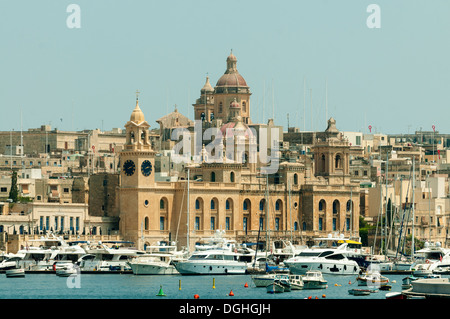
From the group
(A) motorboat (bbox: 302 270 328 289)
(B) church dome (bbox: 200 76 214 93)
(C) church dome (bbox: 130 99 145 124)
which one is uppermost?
(B) church dome (bbox: 200 76 214 93)

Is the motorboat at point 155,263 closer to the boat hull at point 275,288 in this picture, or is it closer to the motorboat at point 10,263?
the motorboat at point 10,263

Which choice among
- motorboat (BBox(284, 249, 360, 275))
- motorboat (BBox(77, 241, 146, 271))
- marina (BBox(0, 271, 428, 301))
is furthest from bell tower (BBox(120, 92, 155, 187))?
motorboat (BBox(284, 249, 360, 275))

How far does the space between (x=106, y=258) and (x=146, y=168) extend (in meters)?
17.5

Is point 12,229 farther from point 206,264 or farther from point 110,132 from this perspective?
point 110,132

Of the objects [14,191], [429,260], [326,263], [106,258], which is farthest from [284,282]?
[14,191]

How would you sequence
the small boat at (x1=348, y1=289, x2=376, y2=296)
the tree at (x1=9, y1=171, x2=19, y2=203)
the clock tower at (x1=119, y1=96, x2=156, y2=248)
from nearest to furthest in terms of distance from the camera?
the small boat at (x1=348, y1=289, x2=376, y2=296) → the clock tower at (x1=119, y1=96, x2=156, y2=248) → the tree at (x1=9, y1=171, x2=19, y2=203)

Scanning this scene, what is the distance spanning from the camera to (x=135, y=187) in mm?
122125

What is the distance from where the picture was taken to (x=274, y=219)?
132 m

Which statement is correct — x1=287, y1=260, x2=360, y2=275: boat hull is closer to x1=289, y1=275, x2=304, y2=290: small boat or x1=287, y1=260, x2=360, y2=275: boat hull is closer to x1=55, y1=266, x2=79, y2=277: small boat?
x1=289, y1=275, x2=304, y2=290: small boat

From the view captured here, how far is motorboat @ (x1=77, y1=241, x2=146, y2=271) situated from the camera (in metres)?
105

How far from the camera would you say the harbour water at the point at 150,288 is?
75.8 m

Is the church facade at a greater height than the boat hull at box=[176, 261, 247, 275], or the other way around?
the church facade

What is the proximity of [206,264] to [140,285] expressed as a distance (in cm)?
1207

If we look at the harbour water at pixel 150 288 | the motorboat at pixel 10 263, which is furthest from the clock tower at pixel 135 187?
the harbour water at pixel 150 288
